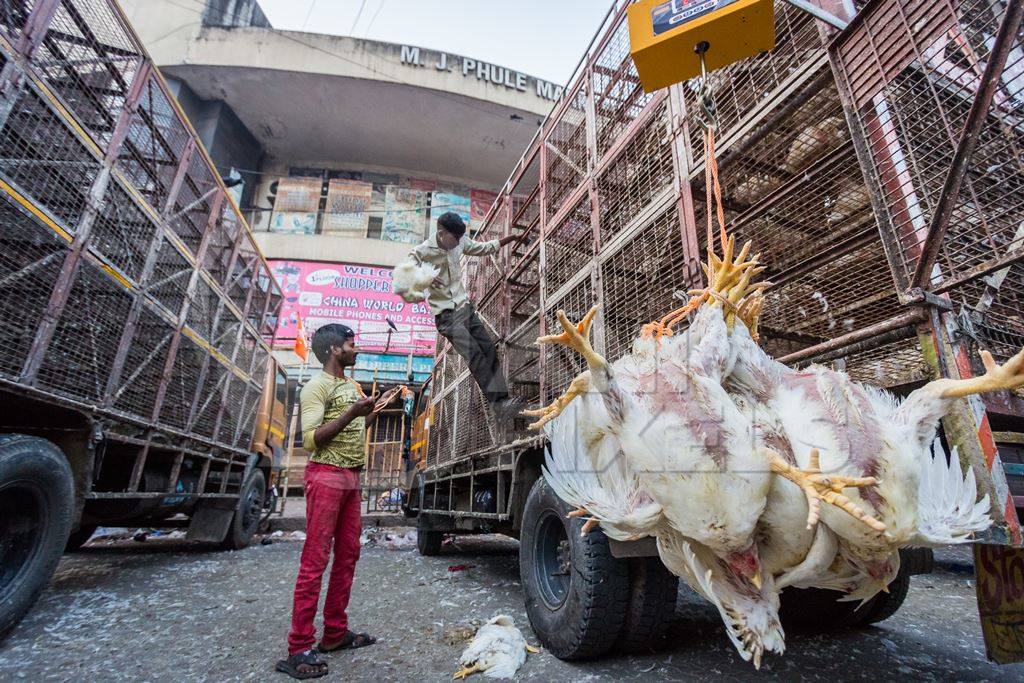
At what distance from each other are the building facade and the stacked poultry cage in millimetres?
11986

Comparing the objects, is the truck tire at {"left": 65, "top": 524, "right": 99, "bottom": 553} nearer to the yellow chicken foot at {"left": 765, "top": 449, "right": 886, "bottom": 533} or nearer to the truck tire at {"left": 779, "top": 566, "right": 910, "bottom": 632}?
the truck tire at {"left": 779, "top": 566, "right": 910, "bottom": 632}

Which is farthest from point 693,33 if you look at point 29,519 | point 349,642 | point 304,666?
point 29,519

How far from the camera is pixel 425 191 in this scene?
22.6 m

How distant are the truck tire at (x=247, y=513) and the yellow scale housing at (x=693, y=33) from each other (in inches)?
294

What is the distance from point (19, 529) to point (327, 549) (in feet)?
7.18

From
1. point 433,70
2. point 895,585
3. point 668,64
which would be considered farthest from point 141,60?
point 433,70

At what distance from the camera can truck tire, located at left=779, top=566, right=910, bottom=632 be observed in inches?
125

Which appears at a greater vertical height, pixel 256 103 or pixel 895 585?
pixel 256 103

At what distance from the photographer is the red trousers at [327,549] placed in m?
2.74

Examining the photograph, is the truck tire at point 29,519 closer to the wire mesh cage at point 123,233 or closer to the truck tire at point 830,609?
the wire mesh cage at point 123,233

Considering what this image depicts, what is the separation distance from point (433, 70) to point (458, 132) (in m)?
2.64

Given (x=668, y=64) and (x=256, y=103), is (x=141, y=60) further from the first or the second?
(x=256, y=103)

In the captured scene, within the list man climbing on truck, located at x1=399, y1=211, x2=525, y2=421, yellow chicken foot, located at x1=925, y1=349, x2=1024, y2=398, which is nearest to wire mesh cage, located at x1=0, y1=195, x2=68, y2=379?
man climbing on truck, located at x1=399, y1=211, x2=525, y2=421

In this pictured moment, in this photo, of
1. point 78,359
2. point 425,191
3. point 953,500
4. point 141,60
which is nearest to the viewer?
point 953,500
